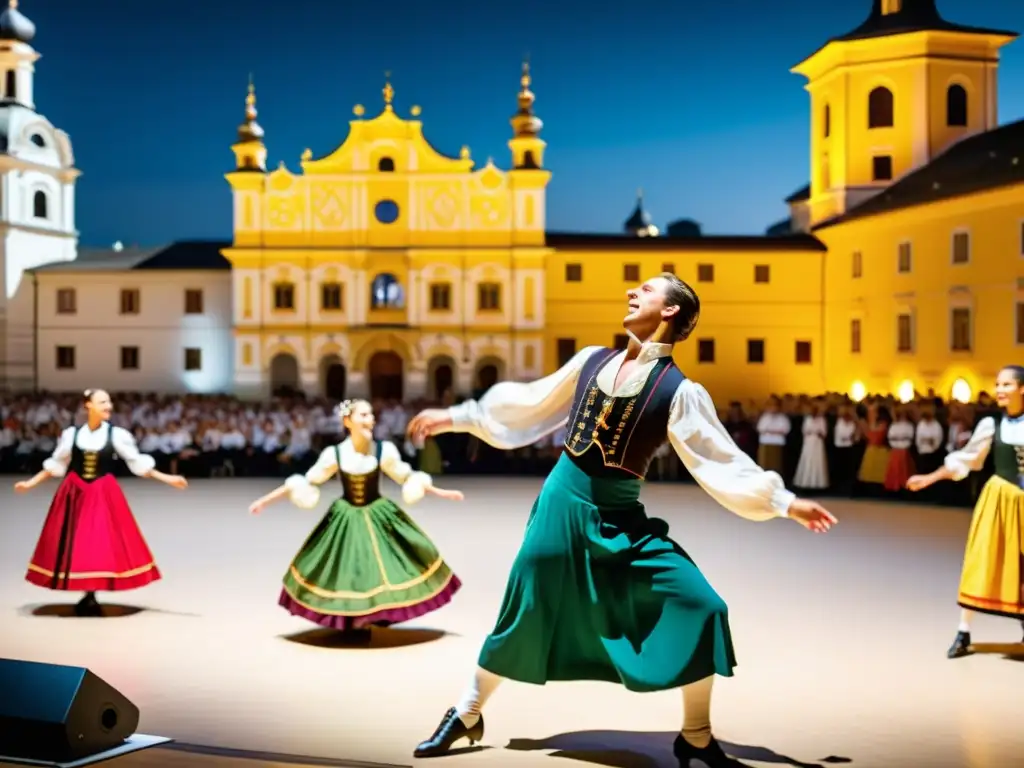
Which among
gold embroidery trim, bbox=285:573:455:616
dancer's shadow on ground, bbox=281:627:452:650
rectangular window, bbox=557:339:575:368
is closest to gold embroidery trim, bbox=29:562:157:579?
dancer's shadow on ground, bbox=281:627:452:650

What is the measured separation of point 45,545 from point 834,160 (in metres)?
43.0

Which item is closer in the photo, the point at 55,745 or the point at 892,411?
the point at 55,745

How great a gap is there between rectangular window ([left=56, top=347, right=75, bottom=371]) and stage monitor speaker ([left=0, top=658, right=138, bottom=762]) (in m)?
49.0

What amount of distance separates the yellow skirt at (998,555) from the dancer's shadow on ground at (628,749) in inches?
110

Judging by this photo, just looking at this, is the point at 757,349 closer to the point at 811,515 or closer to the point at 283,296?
the point at 283,296

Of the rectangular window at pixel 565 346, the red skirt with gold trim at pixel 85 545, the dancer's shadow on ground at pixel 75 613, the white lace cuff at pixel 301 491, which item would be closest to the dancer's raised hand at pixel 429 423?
the white lace cuff at pixel 301 491

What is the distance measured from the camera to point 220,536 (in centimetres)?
1585

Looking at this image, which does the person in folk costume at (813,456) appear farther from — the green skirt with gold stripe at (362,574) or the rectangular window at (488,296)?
the rectangular window at (488,296)

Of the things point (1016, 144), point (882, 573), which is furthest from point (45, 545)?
point (1016, 144)

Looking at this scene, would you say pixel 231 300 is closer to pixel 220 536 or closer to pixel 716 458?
pixel 220 536

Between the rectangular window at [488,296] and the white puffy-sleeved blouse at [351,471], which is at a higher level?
the rectangular window at [488,296]

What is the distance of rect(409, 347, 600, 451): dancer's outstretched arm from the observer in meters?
6.58

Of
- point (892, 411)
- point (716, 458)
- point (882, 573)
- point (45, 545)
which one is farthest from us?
point (892, 411)

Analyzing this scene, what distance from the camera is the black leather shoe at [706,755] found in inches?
246
